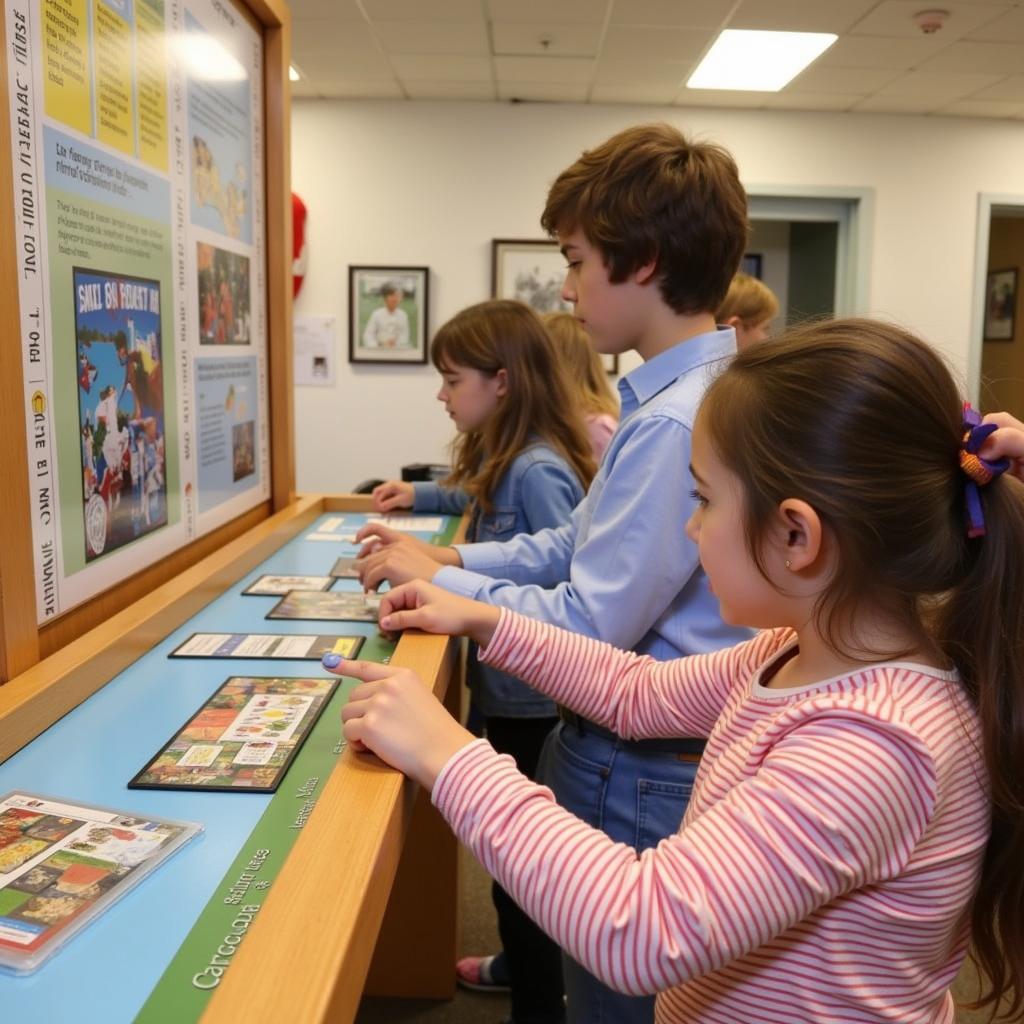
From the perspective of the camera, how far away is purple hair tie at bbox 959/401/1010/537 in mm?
697

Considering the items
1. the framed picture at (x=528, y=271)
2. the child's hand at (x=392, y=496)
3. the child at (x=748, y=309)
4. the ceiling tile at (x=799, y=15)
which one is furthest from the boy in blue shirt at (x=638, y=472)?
the framed picture at (x=528, y=271)

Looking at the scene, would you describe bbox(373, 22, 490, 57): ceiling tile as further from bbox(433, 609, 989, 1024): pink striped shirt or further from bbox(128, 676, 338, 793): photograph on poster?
bbox(433, 609, 989, 1024): pink striped shirt

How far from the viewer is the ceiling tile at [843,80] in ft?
13.4

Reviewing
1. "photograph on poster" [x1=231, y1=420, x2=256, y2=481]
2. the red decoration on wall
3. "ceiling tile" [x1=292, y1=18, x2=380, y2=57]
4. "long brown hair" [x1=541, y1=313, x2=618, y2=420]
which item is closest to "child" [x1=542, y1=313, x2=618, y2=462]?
"long brown hair" [x1=541, y1=313, x2=618, y2=420]

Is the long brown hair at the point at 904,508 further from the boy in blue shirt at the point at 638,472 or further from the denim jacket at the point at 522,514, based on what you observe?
the denim jacket at the point at 522,514

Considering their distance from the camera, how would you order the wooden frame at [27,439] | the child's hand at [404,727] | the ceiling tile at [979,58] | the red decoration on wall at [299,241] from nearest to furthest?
1. the child's hand at [404,727]
2. the wooden frame at [27,439]
3. the ceiling tile at [979,58]
4. the red decoration on wall at [299,241]

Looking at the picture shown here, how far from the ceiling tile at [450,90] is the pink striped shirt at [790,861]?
4207 millimetres

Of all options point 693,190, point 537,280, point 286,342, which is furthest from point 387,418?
point 693,190

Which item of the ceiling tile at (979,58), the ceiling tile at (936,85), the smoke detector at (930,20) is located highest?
the ceiling tile at (936,85)

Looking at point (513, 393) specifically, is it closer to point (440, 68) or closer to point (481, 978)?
point (481, 978)

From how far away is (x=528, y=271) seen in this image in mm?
4793

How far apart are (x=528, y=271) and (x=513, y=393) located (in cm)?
314

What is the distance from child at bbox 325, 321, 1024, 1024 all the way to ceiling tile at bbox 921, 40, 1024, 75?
3776 millimetres

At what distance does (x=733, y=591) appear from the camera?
761mm
